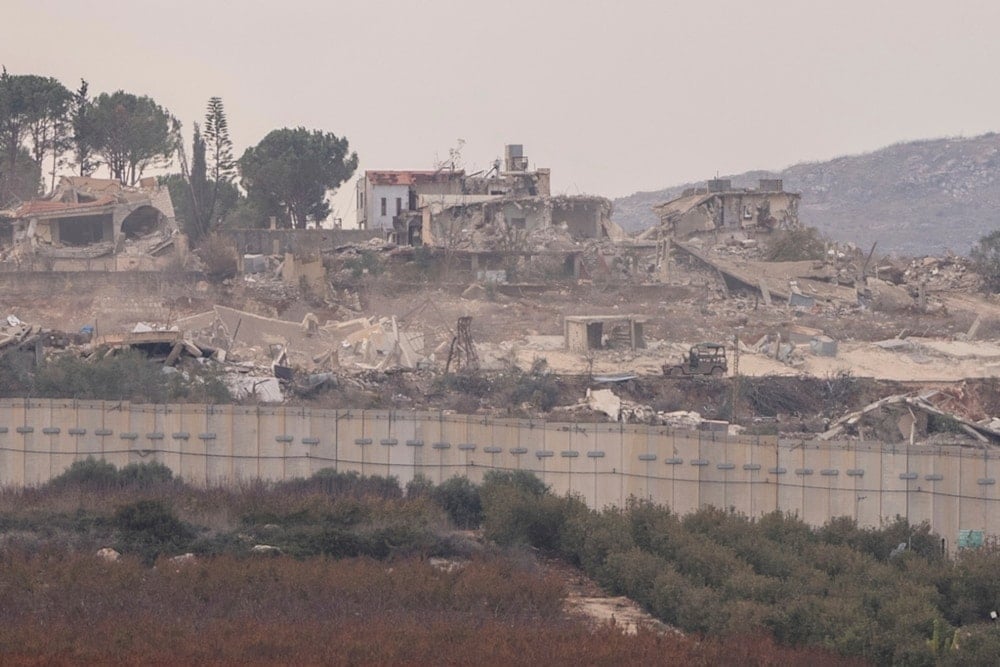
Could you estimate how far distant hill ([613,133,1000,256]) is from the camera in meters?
120

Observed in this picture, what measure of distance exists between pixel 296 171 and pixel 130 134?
562cm

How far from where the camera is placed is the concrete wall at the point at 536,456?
23.4 meters

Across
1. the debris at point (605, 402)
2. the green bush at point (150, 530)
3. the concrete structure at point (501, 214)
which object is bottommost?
the green bush at point (150, 530)

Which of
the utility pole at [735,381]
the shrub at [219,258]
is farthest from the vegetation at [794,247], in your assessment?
the utility pole at [735,381]

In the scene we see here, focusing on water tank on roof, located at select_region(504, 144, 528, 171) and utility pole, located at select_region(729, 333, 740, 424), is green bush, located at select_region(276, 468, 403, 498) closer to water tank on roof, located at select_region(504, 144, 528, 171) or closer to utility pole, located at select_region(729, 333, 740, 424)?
utility pole, located at select_region(729, 333, 740, 424)

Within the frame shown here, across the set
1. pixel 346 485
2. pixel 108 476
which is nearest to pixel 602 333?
pixel 346 485

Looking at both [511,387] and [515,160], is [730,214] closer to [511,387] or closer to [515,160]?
[515,160]

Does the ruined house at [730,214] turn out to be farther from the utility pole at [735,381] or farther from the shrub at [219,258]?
the utility pole at [735,381]

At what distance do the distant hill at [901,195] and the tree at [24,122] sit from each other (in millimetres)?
61210

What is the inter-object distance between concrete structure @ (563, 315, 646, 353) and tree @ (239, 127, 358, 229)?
18.0 meters

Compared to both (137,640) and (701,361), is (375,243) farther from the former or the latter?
(137,640)

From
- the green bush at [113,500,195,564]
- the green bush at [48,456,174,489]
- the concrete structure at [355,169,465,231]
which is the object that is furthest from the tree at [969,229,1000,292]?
the green bush at [113,500,195,564]

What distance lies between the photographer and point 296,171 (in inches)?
2143

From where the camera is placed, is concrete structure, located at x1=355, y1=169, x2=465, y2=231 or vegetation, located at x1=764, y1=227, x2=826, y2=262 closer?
vegetation, located at x1=764, y1=227, x2=826, y2=262
